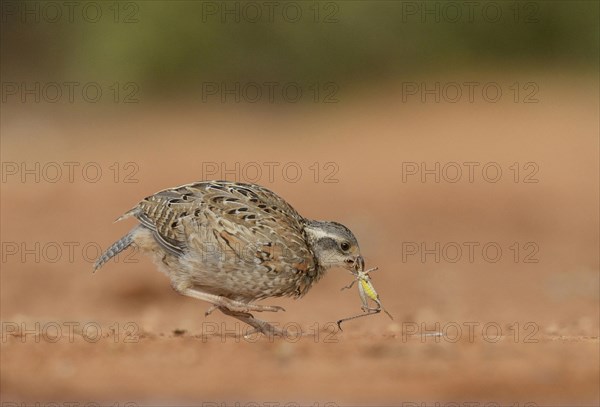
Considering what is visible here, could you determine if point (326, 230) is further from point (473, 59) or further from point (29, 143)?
point (473, 59)

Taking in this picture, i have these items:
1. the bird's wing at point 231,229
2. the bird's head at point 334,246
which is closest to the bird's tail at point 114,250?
the bird's wing at point 231,229

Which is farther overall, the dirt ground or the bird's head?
the bird's head

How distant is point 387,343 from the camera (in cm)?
951

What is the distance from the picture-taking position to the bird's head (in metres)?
10.7

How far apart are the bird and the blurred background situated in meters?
0.52

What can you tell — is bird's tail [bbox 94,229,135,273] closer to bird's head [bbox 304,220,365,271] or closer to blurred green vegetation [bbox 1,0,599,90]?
bird's head [bbox 304,220,365,271]

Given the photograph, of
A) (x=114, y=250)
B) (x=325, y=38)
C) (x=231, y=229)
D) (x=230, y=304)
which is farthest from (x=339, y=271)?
(x=325, y=38)

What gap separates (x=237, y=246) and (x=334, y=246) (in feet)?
2.98

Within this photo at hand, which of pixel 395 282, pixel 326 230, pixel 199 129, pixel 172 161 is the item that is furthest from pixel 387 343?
pixel 199 129

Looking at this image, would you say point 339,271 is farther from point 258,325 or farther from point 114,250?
point 114,250

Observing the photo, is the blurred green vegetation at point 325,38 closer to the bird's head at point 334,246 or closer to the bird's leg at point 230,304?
the bird's head at point 334,246

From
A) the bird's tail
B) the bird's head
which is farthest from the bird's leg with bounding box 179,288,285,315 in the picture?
the bird's tail

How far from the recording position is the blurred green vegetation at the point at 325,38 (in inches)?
1121

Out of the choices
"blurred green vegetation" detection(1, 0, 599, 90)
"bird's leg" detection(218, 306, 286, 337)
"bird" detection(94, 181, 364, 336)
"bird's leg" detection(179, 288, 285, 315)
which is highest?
"blurred green vegetation" detection(1, 0, 599, 90)
